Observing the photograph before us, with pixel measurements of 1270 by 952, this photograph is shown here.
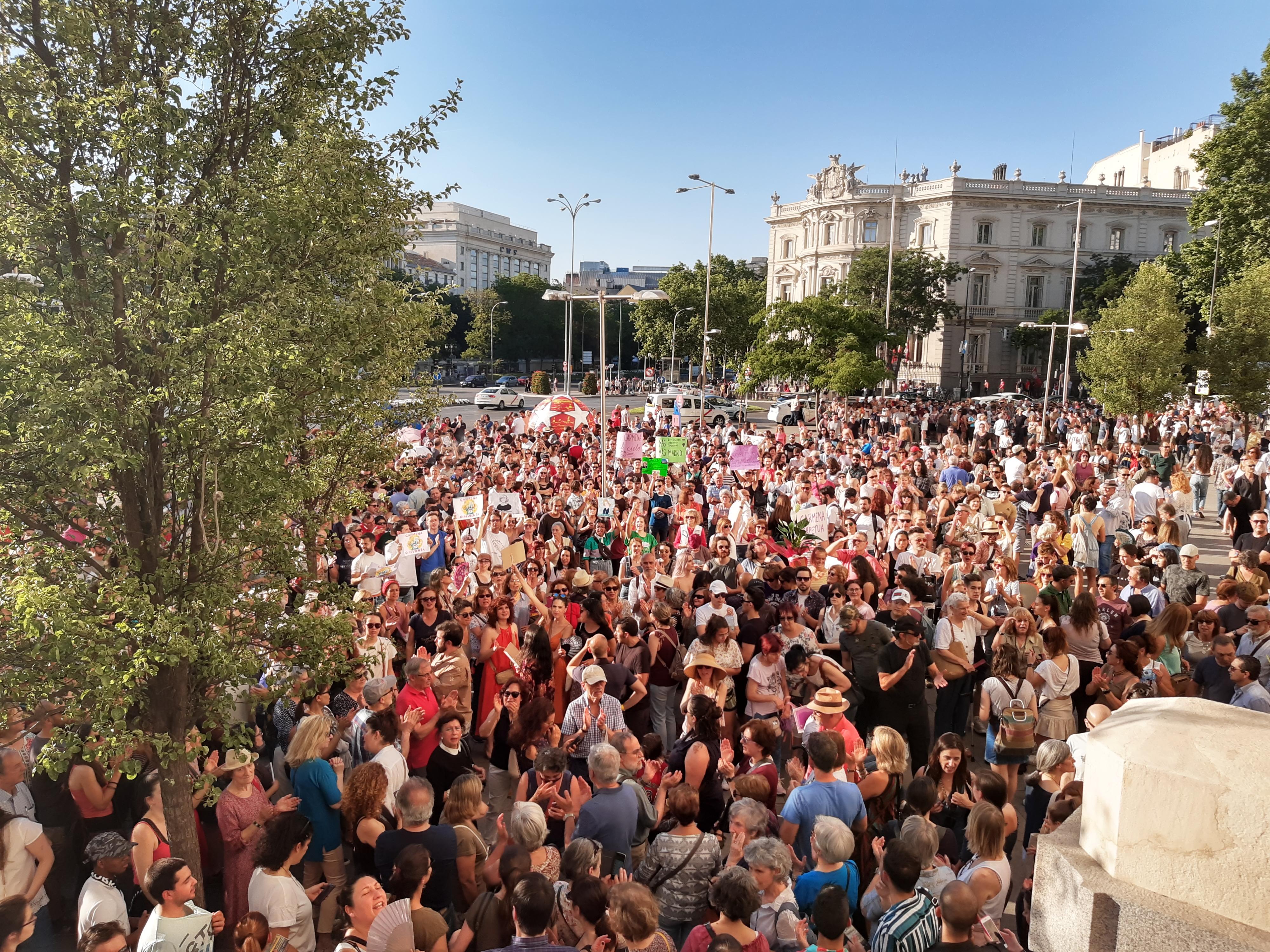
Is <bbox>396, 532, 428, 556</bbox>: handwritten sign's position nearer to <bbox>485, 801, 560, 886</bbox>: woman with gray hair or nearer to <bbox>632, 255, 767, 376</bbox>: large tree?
<bbox>485, 801, 560, 886</bbox>: woman with gray hair

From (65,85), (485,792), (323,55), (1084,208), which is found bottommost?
(485,792)

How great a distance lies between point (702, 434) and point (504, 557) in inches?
632

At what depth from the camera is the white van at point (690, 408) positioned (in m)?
35.7

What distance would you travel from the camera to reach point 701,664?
6.57m

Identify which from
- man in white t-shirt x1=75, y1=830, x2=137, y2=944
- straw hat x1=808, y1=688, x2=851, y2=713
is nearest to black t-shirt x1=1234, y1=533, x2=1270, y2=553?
straw hat x1=808, y1=688, x2=851, y2=713

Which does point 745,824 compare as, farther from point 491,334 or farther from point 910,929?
point 491,334

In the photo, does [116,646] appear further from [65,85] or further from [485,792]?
[485,792]

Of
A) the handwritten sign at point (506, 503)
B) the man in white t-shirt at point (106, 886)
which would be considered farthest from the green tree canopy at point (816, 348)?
the man in white t-shirt at point (106, 886)

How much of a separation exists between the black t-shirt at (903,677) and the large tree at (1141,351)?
978 inches

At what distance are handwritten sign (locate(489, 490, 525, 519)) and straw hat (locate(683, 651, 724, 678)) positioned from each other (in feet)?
18.5

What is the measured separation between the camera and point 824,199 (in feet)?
267

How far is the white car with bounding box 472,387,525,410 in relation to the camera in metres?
50.5

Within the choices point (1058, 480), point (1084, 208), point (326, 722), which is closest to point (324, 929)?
point (326, 722)

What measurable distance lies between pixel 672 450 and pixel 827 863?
11.3 meters
